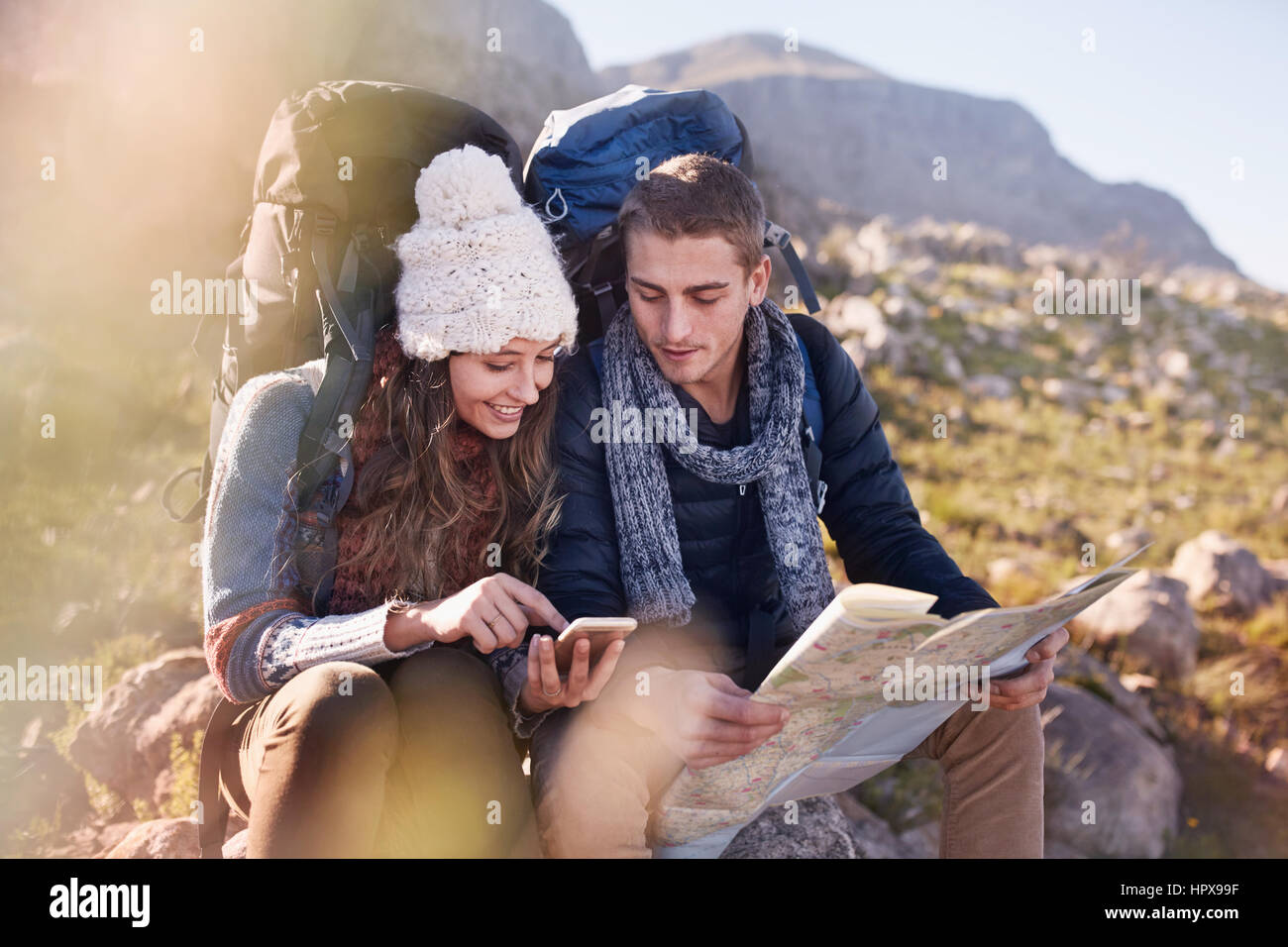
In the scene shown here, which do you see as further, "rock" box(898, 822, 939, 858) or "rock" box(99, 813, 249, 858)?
"rock" box(898, 822, 939, 858)

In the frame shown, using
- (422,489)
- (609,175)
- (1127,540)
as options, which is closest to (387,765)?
(422,489)

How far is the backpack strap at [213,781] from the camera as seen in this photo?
220 cm

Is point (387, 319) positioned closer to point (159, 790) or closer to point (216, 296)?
point (216, 296)

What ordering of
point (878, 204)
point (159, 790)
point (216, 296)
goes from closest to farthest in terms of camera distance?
point (216, 296), point (159, 790), point (878, 204)

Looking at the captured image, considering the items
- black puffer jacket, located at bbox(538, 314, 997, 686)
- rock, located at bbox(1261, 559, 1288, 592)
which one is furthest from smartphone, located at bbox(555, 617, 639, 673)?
rock, located at bbox(1261, 559, 1288, 592)

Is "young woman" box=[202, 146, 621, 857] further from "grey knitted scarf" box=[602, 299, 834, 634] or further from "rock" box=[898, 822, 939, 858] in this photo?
"rock" box=[898, 822, 939, 858]

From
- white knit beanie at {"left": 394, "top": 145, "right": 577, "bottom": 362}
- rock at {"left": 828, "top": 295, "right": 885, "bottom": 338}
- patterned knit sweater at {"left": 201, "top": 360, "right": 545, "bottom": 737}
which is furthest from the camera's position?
rock at {"left": 828, "top": 295, "right": 885, "bottom": 338}

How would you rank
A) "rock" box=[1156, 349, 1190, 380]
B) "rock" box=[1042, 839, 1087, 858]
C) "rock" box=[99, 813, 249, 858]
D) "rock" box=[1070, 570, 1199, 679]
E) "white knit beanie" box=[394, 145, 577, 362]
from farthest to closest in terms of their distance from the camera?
"rock" box=[1156, 349, 1190, 380]
"rock" box=[1070, 570, 1199, 679]
"rock" box=[1042, 839, 1087, 858]
"rock" box=[99, 813, 249, 858]
"white knit beanie" box=[394, 145, 577, 362]

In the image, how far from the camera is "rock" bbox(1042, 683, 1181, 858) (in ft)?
13.0

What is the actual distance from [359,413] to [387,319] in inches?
10.7

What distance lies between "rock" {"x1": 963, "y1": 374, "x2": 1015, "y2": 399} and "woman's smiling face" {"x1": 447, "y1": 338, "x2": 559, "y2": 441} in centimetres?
927

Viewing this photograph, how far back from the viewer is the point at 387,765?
75.5 inches
